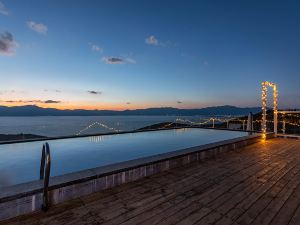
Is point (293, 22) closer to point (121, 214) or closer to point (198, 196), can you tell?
point (198, 196)

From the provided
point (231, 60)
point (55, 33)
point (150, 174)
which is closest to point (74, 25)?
point (55, 33)

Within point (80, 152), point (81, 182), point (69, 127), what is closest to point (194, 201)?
point (81, 182)

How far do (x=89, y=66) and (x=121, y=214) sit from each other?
13633 millimetres

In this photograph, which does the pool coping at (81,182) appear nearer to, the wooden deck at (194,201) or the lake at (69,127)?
the wooden deck at (194,201)

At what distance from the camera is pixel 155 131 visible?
10.8 metres

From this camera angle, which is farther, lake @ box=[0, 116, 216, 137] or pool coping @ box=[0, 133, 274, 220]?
lake @ box=[0, 116, 216, 137]

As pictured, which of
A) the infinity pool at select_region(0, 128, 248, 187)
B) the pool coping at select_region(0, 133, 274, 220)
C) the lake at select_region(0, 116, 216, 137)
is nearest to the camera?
the pool coping at select_region(0, 133, 274, 220)

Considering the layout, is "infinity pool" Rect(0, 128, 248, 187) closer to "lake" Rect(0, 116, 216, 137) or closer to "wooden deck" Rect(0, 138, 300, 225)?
"lake" Rect(0, 116, 216, 137)

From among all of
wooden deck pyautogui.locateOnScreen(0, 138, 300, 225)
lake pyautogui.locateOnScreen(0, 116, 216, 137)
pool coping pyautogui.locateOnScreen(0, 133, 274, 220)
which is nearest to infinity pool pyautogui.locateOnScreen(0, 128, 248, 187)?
lake pyautogui.locateOnScreen(0, 116, 216, 137)

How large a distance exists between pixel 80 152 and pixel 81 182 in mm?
4082

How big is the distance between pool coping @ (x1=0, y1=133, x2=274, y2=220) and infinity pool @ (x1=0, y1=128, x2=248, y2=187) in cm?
197

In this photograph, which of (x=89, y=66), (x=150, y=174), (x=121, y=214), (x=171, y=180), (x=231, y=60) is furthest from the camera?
(x=231, y=60)

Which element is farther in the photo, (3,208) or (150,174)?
(150,174)

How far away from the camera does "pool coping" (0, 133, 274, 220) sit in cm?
208
